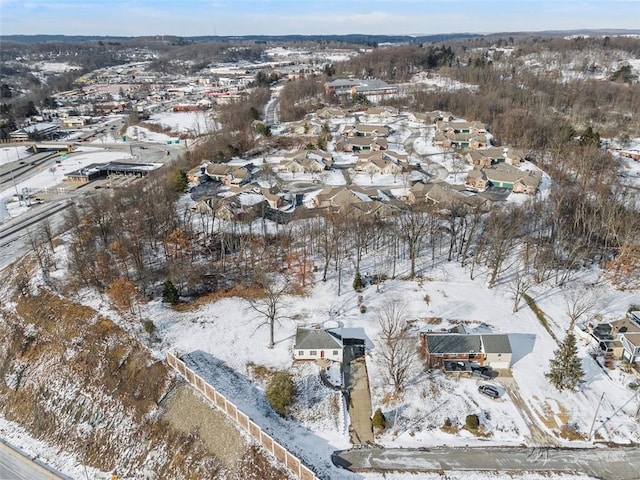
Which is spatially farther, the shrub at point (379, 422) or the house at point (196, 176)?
the house at point (196, 176)

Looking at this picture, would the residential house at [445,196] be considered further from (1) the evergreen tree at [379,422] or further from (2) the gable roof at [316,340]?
(1) the evergreen tree at [379,422]

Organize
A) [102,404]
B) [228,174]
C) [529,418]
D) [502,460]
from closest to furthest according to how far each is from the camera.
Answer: [502,460] → [529,418] → [102,404] → [228,174]

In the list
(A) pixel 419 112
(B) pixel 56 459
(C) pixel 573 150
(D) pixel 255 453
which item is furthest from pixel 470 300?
(A) pixel 419 112

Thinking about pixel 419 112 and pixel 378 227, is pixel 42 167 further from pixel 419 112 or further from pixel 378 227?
pixel 419 112

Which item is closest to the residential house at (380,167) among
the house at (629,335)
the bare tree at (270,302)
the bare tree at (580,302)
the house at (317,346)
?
the bare tree at (270,302)

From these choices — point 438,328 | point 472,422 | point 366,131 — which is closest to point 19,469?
point 472,422

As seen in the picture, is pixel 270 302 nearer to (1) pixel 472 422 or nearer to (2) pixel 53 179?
(1) pixel 472 422
